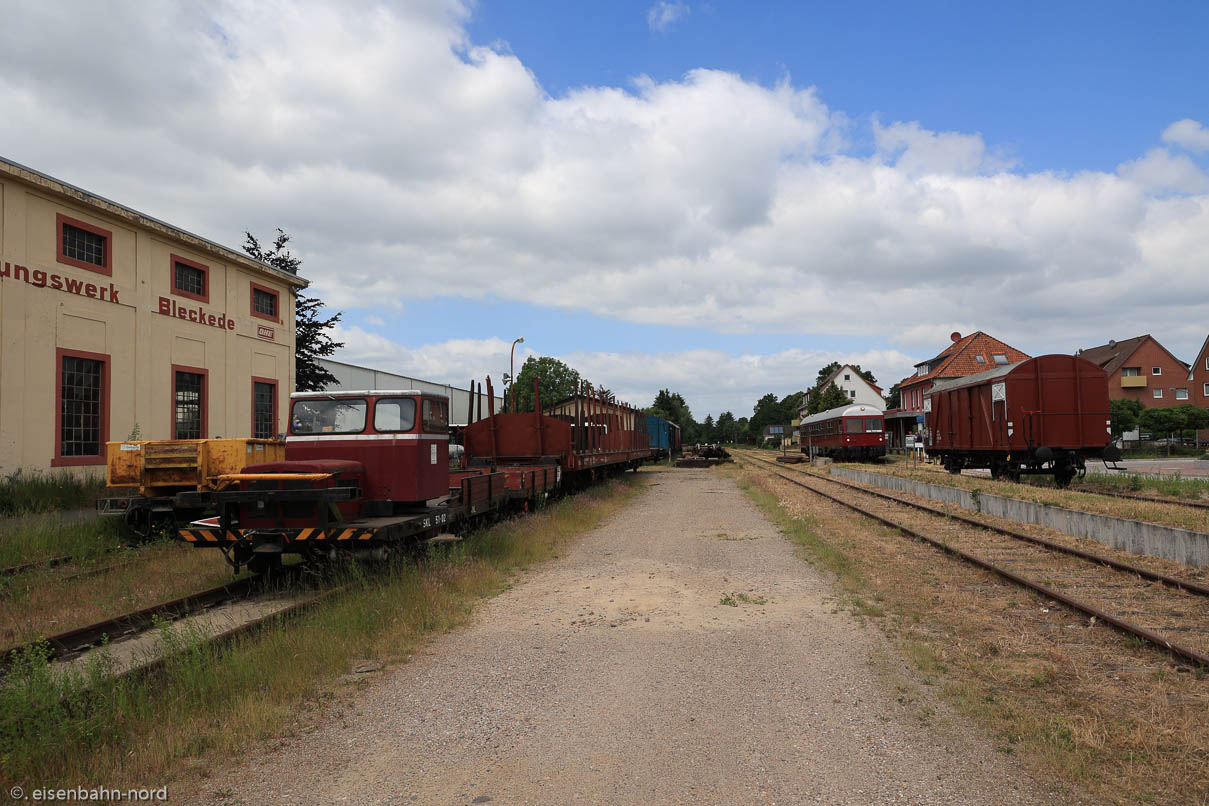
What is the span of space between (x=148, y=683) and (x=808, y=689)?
4.71 meters

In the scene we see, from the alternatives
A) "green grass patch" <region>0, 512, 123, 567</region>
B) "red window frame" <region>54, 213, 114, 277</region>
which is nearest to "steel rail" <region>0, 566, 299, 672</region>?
"green grass patch" <region>0, 512, 123, 567</region>

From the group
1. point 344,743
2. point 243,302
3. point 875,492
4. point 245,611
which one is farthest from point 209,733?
point 243,302

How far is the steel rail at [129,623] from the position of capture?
6070mm

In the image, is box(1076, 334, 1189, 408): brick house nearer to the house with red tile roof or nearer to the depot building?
the house with red tile roof

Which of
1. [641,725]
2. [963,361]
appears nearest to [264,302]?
[641,725]

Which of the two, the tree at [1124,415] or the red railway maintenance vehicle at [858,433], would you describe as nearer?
the red railway maintenance vehicle at [858,433]

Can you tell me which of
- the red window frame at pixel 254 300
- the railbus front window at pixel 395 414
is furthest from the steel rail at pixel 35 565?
the red window frame at pixel 254 300

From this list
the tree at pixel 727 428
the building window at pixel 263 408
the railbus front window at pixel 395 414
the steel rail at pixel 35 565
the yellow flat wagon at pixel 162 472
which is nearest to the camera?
the railbus front window at pixel 395 414

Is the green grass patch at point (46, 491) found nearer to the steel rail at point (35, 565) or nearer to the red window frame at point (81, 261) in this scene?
the steel rail at point (35, 565)

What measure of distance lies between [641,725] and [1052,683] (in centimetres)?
298

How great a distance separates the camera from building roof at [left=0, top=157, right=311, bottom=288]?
16156mm

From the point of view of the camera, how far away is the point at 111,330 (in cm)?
1867

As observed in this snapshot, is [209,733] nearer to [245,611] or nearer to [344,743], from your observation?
[344,743]

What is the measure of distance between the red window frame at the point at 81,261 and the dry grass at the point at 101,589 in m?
10.1
